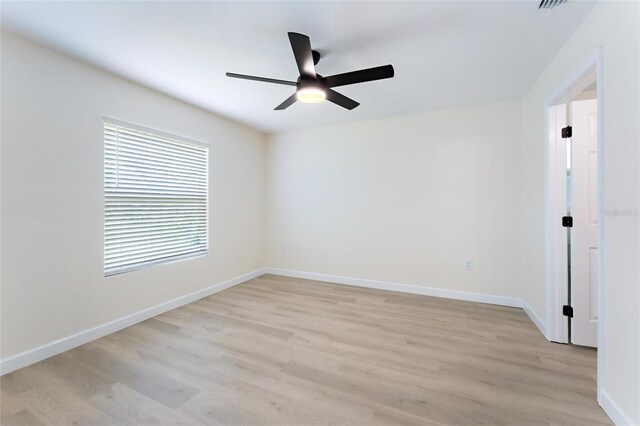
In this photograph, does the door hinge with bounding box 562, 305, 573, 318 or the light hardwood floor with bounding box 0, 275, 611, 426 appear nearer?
the light hardwood floor with bounding box 0, 275, 611, 426

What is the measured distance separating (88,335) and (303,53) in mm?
3047

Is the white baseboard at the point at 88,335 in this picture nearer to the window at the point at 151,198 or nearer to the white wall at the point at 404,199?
the window at the point at 151,198

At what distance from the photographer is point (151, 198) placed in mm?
2918

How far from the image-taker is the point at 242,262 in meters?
4.25

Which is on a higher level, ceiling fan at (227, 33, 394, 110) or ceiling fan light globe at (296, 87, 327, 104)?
ceiling fan at (227, 33, 394, 110)

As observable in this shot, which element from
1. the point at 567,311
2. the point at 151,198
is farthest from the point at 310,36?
the point at 567,311

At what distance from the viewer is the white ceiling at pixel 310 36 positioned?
168 centimetres

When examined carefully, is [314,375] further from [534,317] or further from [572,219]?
[572,219]

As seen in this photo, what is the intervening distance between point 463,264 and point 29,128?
4623mm

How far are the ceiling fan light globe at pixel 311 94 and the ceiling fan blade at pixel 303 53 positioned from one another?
0.09 metres

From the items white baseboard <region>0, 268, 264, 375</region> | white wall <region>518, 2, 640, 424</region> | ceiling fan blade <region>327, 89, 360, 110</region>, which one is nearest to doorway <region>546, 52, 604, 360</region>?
white wall <region>518, 2, 640, 424</region>

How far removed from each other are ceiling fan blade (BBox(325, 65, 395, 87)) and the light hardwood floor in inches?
86.7

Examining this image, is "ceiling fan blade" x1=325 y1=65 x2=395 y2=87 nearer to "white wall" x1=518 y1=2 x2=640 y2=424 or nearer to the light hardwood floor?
"white wall" x1=518 y1=2 x2=640 y2=424

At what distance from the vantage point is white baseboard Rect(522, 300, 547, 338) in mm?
2461
